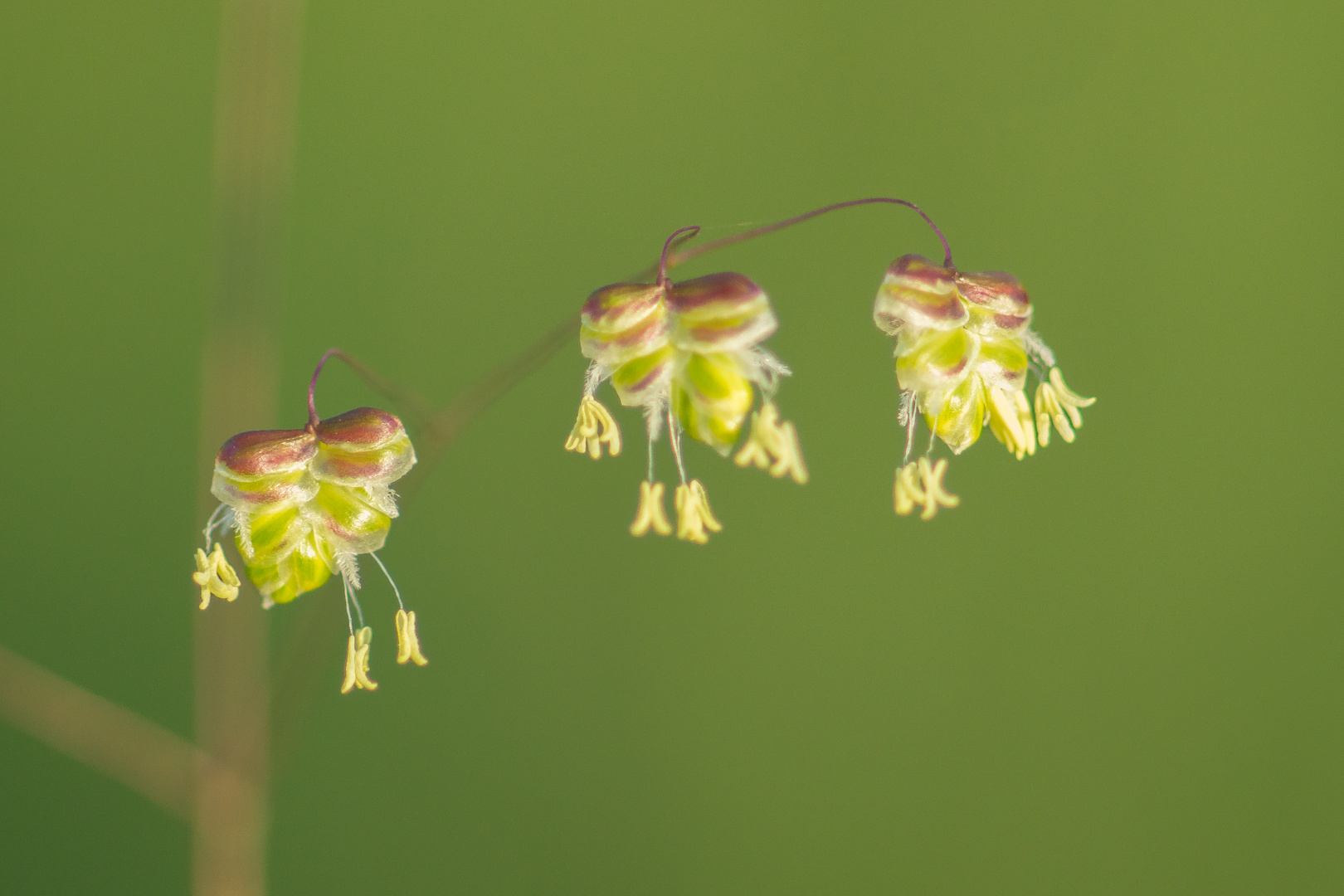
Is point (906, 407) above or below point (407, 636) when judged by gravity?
above

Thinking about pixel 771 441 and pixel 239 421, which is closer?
pixel 771 441

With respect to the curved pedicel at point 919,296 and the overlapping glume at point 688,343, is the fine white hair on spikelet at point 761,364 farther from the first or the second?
the curved pedicel at point 919,296

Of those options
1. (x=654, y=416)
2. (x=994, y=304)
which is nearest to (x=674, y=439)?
(x=654, y=416)

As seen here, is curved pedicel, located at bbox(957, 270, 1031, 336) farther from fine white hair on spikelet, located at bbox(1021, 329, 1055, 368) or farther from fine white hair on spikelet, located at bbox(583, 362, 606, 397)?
fine white hair on spikelet, located at bbox(583, 362, 606, 397)

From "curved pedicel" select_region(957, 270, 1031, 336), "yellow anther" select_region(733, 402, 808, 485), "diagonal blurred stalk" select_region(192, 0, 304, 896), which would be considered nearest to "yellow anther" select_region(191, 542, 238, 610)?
"diagonal blurred stalk" select_region(192, 0, 304, 896)

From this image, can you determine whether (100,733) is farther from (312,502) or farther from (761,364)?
(761,364)

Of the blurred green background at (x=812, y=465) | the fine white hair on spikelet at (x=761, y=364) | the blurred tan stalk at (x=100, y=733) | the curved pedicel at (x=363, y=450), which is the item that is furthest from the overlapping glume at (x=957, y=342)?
the blurred green background at (x=812, y=465)
